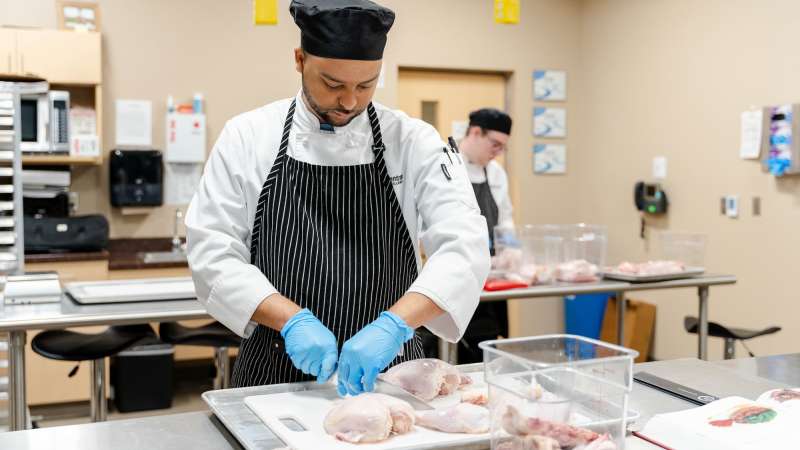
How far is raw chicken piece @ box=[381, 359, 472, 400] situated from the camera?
1.44 m

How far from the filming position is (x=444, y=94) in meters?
5.83

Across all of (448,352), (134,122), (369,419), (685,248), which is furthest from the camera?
(134,122)

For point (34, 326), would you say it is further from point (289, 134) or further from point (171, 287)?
point (289, 134)

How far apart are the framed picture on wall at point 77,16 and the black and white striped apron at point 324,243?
11.6 feet

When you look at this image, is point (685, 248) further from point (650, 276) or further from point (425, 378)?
point (425, 378)

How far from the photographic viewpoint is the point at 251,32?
5.25m

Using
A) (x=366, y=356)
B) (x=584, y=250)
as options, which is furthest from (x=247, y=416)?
(x=584, y=250)

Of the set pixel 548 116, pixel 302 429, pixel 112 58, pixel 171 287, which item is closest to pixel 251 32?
pixel 112 58

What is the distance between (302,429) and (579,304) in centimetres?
466

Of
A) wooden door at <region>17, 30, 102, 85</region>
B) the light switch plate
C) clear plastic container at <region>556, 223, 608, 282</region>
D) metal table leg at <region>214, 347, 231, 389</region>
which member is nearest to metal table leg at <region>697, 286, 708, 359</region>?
clear plastic container at <region>556, 223, 608, 282</region>

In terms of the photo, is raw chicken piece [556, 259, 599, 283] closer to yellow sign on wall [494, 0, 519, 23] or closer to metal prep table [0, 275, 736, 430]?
yellow sign on wall [494, 0, 519, 23]

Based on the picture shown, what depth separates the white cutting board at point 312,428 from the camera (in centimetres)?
120

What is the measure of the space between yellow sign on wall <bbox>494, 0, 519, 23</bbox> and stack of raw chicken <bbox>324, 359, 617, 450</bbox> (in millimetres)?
1994

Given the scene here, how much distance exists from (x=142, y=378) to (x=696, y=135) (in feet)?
12.0
